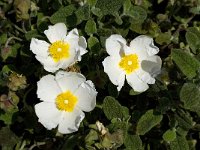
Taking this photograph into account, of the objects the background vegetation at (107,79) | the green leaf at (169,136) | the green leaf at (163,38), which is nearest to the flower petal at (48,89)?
the background vegetation at (107,79)

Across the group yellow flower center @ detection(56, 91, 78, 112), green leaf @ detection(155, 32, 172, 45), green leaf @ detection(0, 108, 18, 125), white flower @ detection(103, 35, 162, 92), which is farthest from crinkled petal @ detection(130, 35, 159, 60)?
green leaf @ detection(0, 108, 18, 125)

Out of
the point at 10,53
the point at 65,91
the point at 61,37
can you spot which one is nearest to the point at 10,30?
the point at 10,53

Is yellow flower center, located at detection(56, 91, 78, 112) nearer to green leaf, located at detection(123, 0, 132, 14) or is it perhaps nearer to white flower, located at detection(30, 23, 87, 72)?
white flower, located at detection(30, 23, 87, 72)

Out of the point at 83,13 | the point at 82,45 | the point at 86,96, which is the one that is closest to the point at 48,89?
the point at 86,96

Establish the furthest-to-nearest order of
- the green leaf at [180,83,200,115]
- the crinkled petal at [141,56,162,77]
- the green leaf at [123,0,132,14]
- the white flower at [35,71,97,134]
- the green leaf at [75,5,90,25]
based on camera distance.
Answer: the green leaf at [123,0,132,14] < the green leaf at [75,5,90,25] < the crinkled petal at [141,56,162,77] < the white flower at [35,71,97,134] < the green leaf at [180,83,200,115]

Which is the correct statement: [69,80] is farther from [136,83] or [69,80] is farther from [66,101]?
[136,83]

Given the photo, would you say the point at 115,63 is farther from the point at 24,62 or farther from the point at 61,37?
the point at 24,62
